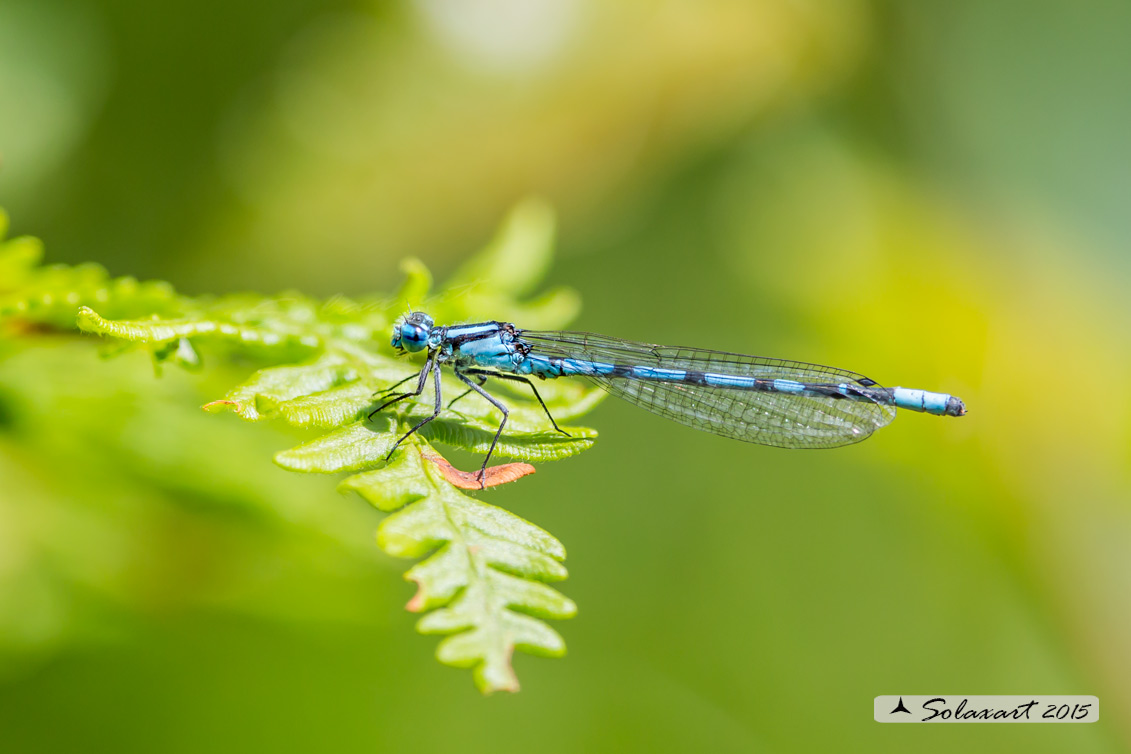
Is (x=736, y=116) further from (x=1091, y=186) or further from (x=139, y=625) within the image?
(x=139, y=625)

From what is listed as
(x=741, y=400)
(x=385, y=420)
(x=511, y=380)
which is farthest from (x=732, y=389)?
(x=385, y=420)

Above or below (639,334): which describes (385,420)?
below

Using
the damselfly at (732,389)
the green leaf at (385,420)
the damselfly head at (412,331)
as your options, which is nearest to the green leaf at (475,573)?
the green leaf at (385,420)

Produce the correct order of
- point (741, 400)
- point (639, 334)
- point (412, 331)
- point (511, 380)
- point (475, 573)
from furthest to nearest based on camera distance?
point (639, 334) < point (741, 400) < point (511, 380) < point (412, 331) < point (475, 573)

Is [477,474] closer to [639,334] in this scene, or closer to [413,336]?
[413,336]

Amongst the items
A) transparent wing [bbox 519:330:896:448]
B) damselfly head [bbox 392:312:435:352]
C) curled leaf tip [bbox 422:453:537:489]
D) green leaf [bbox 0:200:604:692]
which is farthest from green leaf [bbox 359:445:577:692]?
transparent wing [bbox 519:330:896:448]

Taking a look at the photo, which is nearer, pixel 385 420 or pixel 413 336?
pixel 385 420

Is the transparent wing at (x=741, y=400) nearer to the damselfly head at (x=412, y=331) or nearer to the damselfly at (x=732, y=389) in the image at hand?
the damselfly at (x=732, y=389)

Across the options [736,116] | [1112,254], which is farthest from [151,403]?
[1112,254]
